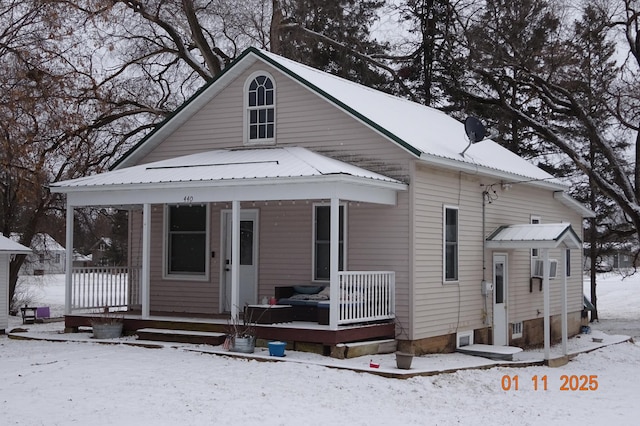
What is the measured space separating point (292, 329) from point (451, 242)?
435 centimetres

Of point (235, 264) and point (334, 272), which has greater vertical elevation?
point (235, 264)

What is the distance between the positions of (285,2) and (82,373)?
72.8 ft

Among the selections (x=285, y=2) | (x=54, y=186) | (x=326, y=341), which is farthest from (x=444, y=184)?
(x=285, y=2)

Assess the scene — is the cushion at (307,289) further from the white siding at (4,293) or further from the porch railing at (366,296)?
the white siding at (4,293)

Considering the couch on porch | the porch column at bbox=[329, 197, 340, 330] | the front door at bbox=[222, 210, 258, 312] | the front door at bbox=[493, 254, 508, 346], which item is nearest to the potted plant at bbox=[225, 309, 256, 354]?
the couch on porch

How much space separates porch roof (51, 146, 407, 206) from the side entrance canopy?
3643 millimetres

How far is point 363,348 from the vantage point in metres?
14.4

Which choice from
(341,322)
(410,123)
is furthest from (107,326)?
(410,123)

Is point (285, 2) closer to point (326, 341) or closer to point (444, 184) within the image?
point (444, 184)

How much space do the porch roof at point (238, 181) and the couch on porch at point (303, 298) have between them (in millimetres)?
2089

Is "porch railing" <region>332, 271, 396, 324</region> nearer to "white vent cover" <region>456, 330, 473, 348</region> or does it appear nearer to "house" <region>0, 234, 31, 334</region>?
"white vent cover" <region>456, 330, 473, 348</region>

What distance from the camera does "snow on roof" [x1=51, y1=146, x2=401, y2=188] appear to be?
14.7 metres

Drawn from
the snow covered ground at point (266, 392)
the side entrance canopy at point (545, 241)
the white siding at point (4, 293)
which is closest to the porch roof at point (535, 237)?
the side entrance canopy at point (545, 241)

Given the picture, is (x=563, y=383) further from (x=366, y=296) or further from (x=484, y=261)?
(x=484, y=261)
